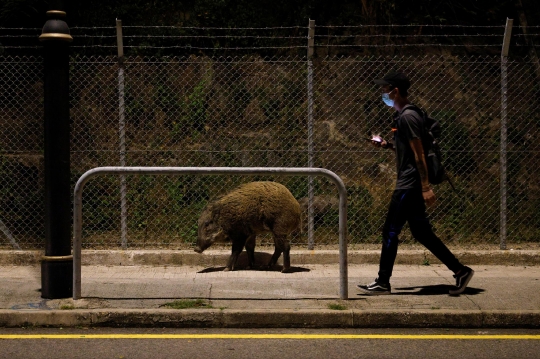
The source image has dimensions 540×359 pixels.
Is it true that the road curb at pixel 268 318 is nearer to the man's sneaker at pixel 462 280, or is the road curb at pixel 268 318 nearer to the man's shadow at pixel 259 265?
the man's sneaker at pixel 462 280

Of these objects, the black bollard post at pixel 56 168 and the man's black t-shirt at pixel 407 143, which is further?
the man's black t-shirt at pixel 407 143

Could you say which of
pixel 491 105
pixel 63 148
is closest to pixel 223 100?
pixel 491 105

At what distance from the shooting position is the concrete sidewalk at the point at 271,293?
6953mm

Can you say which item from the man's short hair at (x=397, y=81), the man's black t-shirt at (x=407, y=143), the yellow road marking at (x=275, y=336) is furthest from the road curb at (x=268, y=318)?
the man's short hair at (x=397, y=81)

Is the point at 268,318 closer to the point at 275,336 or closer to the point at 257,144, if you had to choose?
the point at 275,336

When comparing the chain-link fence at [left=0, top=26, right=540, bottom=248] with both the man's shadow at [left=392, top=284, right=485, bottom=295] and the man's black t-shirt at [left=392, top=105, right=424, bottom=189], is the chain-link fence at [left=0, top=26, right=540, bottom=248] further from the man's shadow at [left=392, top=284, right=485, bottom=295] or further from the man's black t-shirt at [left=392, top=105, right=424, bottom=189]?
the man's black t-shirt at [left=392, top=105, right=424, bottom=189]

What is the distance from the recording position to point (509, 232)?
36.4 ft

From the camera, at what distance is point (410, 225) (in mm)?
7711

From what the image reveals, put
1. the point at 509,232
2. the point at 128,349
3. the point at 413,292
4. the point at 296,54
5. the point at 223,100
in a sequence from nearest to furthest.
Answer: the point at 128,349
the point at 413,292
the point at 509,232
the point at 223,100
the point at 296,54

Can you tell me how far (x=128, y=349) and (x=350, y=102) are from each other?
7544mm

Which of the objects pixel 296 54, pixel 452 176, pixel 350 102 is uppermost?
pixel 296 54

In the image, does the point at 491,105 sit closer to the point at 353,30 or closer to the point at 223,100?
the point at 353,30

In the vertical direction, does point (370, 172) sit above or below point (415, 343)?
above

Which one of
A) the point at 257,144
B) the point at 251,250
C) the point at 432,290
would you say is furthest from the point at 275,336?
the point at 257,144
